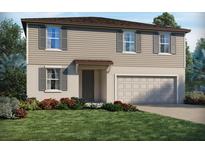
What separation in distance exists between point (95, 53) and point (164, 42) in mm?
4197

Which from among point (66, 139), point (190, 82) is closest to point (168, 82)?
point (190, 82)

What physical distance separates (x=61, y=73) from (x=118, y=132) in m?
9.09

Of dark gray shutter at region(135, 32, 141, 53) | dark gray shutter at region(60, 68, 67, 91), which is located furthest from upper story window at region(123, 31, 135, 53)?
dark gray shutter at region(60, 68, 67, 91)

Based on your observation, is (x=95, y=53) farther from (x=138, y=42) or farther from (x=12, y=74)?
(x=12, y=74)

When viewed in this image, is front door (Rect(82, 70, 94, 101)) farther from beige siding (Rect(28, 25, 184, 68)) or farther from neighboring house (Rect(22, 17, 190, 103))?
beige siding (Rect(28, 25, 184, 68))

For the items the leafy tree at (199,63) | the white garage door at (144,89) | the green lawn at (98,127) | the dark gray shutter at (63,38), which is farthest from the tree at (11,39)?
the green lawn at (98,127)

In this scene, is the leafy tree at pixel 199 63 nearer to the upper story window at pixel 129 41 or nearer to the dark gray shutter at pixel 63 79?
the upper story window at pixel 129 41

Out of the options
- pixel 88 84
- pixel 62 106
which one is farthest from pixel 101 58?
pixel 62 106

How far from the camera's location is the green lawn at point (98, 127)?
12.1 meters

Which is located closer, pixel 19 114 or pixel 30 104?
pixel 19 114

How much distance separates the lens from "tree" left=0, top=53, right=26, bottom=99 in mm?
23727

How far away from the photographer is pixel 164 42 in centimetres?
2320

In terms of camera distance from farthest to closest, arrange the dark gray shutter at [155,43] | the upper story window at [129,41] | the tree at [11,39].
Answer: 1. the tree at [11,39]
2. the dark gray shutter at [155,43]
3. the upper story window at [129,41]

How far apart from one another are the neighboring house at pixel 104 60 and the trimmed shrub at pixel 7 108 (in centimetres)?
437
